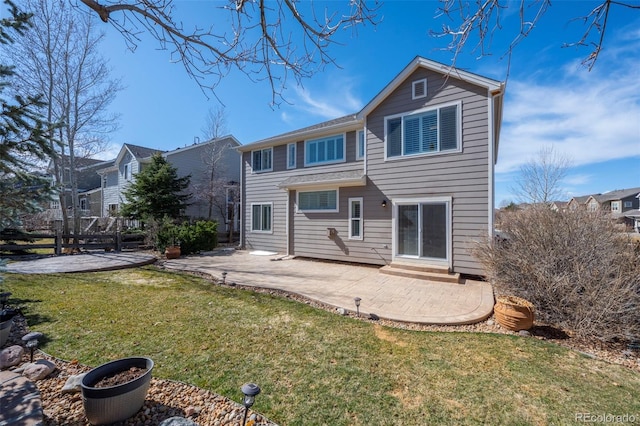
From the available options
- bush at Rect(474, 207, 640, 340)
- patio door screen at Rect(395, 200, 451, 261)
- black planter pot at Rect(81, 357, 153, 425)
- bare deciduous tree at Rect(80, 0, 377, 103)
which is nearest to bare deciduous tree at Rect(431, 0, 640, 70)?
bare deciduous tree at Rect(80, 0, 377, 103)

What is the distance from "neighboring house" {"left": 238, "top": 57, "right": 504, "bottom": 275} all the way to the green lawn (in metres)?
4.35

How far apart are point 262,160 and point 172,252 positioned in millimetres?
6112

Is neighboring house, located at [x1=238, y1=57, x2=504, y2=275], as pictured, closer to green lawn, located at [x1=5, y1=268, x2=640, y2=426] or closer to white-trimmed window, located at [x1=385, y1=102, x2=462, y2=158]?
white-trimmed window, located at [x1=385, y1=102, x2=462, y2=158]

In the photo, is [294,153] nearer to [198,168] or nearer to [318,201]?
[318,201]

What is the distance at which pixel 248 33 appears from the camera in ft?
10.9

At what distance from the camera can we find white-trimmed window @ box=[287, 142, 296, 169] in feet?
40.4

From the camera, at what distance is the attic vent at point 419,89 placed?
28.4 feet

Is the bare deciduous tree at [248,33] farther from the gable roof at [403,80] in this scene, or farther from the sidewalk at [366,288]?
the sidewalk at [366,288]

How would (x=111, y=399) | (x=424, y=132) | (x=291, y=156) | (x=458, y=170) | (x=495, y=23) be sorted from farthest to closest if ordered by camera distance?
(x=291, y=156) < (x=424, y=132) < (x=458, y=170) < (x=495, y=23) < (x=111, y=399)

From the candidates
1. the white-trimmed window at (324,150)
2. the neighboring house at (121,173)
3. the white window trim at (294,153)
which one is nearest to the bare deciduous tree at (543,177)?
the white-trimmed window at (324,150)

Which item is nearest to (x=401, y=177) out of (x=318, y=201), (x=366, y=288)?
(x=318, y=201)

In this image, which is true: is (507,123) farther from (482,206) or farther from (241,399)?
(241,399)

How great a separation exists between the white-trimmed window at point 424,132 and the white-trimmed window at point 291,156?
4.67m

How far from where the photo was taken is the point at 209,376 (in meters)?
3.06
